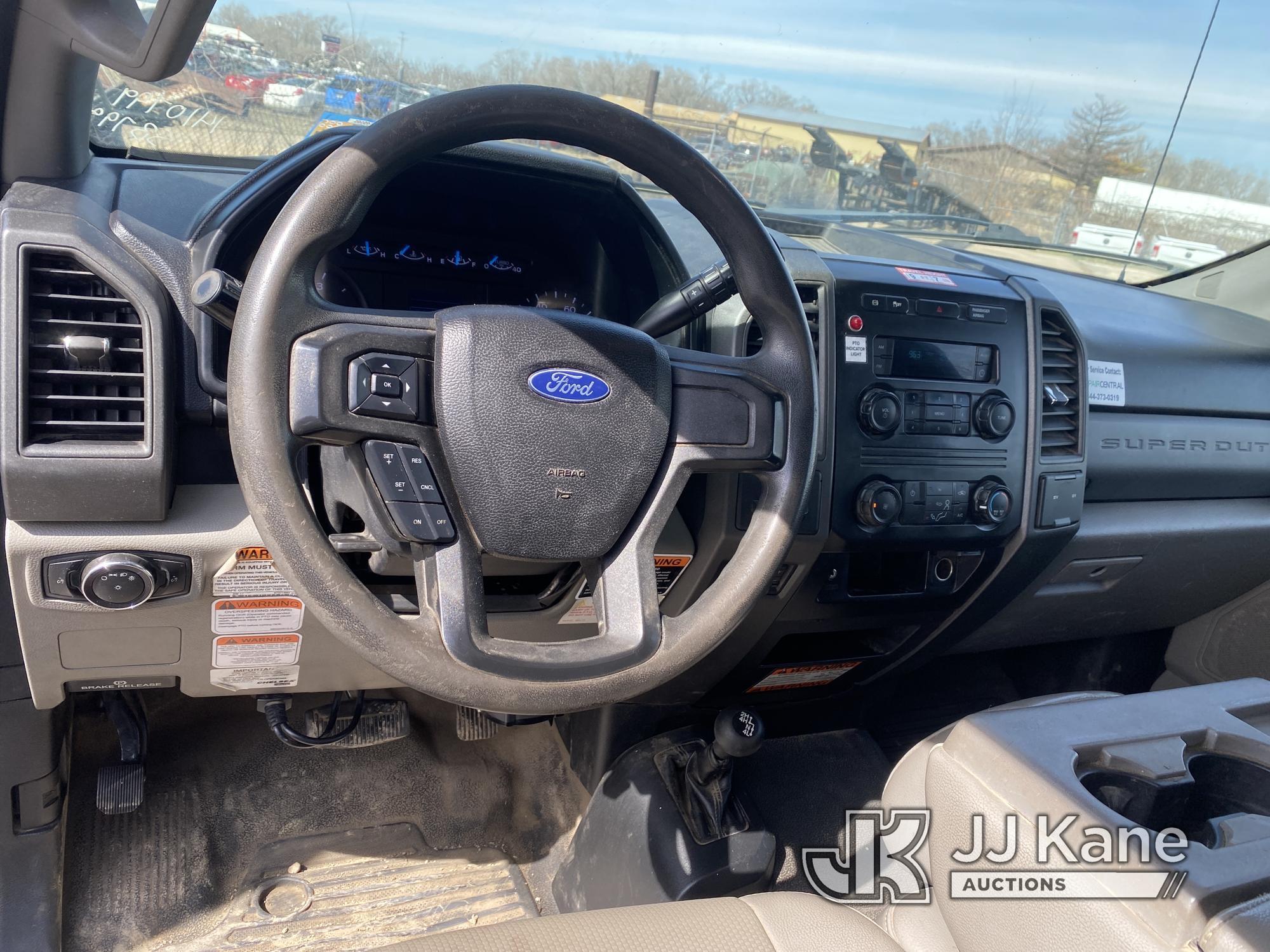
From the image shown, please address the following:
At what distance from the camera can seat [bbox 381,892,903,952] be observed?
110cm

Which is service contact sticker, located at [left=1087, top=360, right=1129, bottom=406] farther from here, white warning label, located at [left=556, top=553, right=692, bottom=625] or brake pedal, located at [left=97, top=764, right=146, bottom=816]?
brake pedal, located at [left=97, top=764, right=146, bottom=816]

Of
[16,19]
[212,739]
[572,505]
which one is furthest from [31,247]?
[212,739]

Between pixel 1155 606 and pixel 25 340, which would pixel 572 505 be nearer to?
pixel 25 340

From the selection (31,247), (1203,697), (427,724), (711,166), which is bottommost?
(427,724)

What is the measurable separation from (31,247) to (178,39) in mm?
343

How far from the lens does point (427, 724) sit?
227cm

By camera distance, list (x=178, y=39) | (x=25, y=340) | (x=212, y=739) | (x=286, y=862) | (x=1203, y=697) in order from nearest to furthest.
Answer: (x=178, y=39), (x=25, y=340), (x=1203, y=697), (x=286, y=862), (x=212, y=739)

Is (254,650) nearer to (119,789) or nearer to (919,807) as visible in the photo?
(119,789)

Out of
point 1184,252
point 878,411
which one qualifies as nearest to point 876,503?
point 878,411

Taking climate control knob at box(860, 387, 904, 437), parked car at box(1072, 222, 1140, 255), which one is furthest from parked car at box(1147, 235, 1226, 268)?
climate control knob at box(860, 387, 904, 437)

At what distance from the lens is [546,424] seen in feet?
3.39

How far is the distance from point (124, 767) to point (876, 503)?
157 centimetres

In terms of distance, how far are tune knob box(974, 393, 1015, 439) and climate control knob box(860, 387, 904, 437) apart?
19 centimetres

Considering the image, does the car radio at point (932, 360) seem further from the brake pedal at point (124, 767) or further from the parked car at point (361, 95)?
Result: the brake pedal at point (124, 767)
